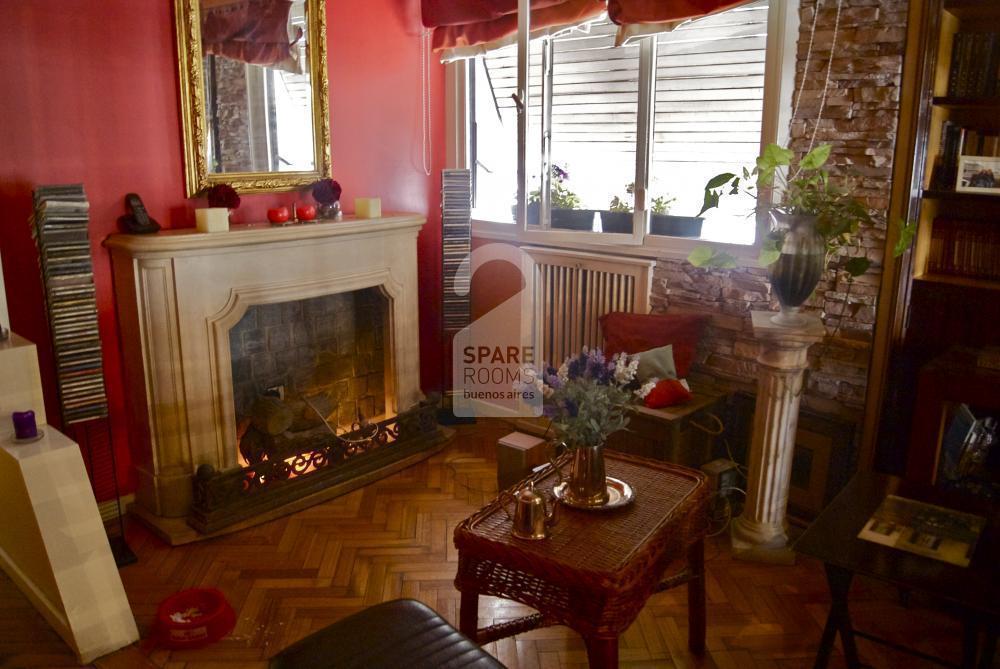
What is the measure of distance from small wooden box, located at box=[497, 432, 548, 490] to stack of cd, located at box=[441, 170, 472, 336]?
0.96m

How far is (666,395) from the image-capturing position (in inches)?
135

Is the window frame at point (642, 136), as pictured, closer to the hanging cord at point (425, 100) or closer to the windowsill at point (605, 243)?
the windowsill at point (605, 243)

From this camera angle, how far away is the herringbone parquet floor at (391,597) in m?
2.59

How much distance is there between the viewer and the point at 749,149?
11.5ft

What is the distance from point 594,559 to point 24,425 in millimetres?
1831

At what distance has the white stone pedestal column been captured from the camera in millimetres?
2898

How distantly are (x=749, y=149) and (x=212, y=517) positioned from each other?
9.07 ft

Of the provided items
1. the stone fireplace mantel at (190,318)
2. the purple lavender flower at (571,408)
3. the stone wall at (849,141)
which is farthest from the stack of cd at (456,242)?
the purple lavender flower at (571,408)

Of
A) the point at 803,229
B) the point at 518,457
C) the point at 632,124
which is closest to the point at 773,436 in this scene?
the point at 803,229

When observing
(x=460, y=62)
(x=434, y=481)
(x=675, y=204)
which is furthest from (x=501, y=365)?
(x=460, y=62)

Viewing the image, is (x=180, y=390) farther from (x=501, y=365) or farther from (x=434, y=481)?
(x=501, y=365)

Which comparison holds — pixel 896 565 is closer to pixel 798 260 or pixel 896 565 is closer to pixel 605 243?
pixel 798 260

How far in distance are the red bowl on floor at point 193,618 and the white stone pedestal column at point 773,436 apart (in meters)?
1.90

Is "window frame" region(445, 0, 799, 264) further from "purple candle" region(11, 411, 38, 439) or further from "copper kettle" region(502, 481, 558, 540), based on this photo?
"purple candle" region(11, 411, 38, 439)
